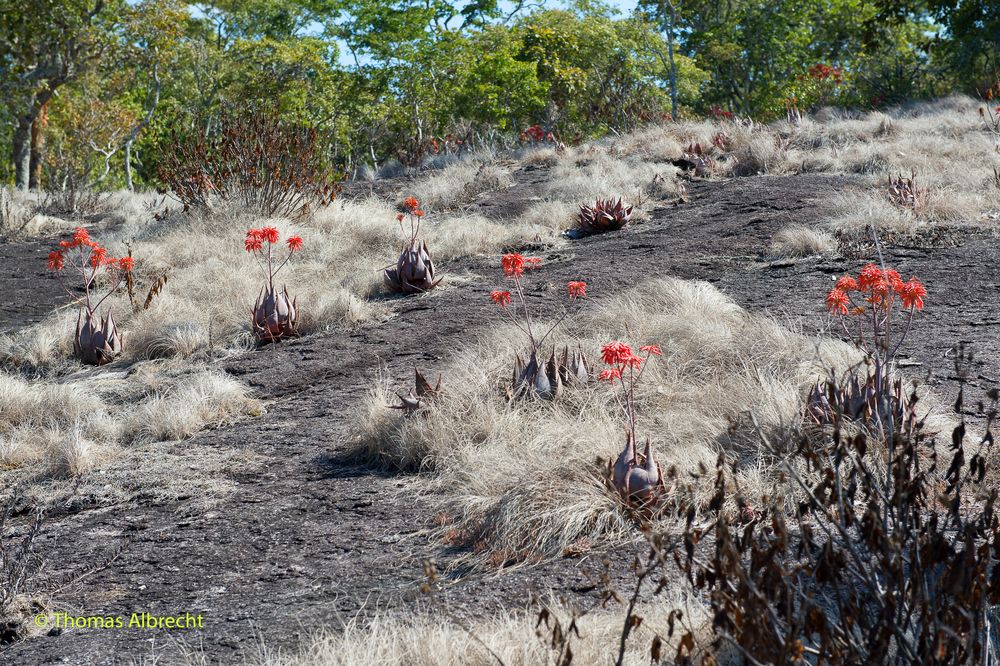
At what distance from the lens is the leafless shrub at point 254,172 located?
10992 millimetres

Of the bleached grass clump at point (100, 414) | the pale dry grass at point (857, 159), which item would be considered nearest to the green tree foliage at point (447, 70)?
the pale dry grass at point (857, 159)

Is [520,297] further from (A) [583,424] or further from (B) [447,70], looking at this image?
(B) [447,70]

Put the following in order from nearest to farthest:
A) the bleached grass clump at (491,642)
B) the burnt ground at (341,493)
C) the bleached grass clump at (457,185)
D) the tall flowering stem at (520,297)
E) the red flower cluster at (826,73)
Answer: the bleached grass clump at (491,642)
the burnt ground at (341,493)
the tall flowering stem at (520,297)
the bleached grass clump at (457,185)
the red flower cluster at (826,73)

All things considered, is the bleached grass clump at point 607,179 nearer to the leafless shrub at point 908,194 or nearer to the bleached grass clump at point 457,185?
the bleached grass clump at point 457,185

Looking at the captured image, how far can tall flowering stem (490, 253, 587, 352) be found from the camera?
488 centimetres

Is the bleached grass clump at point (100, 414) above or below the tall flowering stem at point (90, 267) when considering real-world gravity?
below

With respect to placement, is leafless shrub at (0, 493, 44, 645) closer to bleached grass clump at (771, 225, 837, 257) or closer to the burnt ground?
the burnt ground

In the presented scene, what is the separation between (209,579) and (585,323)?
3.26m

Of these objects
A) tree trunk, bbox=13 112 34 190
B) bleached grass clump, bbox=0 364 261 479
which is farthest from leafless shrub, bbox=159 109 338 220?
tree trunk, bbox=13 112 34 190

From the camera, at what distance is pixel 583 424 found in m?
4.48

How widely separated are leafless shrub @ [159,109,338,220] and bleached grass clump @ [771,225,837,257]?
17.5 feet

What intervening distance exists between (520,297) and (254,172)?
5241mm

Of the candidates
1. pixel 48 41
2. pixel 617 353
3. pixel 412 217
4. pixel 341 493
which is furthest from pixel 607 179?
pixel 48 41

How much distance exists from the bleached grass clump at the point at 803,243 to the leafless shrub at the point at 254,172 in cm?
533
